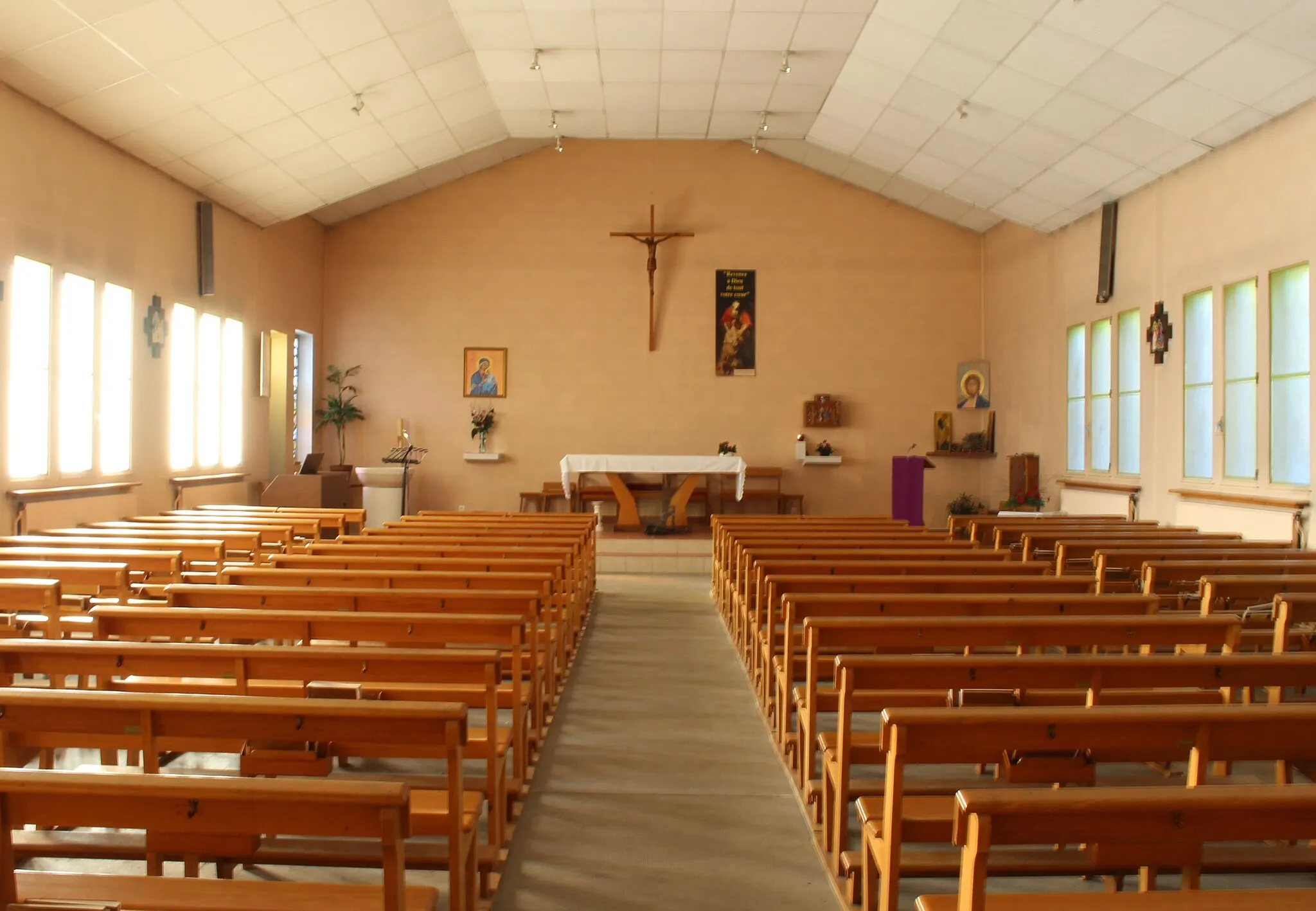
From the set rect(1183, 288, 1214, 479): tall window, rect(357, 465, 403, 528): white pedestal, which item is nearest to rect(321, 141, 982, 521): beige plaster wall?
rect(357, 465, 403, 528): white pedestal

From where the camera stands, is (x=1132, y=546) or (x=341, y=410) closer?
(x=1132, y=546)

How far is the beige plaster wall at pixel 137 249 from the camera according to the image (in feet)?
22.8

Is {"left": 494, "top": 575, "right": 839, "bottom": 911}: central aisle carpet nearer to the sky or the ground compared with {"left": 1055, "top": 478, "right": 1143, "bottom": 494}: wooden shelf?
nearer to the ground

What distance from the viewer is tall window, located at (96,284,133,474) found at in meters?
8.06

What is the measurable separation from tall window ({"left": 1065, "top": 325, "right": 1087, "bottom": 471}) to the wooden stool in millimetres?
3165

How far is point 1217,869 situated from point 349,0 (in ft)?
25.1

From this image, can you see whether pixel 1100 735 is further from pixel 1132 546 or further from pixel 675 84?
pixel 675 84

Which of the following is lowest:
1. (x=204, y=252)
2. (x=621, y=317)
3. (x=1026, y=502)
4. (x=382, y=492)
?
(x=1026, y=502)

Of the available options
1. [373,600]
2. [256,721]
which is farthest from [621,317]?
[256,721]

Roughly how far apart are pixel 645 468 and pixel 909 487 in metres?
3.11

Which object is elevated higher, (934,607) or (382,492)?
(382,492)

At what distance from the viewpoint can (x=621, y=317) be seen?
13.1m

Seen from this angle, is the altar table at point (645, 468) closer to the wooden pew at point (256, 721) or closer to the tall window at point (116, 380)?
the tall window at point (116, 380)

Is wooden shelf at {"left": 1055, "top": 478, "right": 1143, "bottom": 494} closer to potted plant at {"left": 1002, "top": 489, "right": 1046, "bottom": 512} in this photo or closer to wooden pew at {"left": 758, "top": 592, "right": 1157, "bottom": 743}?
potted plant at {"left": 1002, "top": 489, "right": 1046, "bottom": 512}
